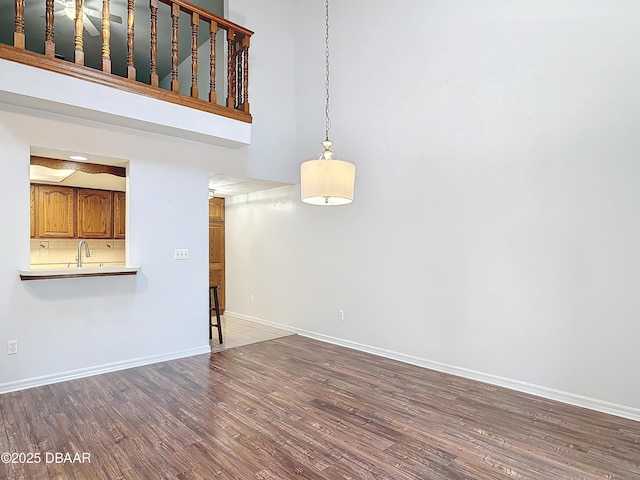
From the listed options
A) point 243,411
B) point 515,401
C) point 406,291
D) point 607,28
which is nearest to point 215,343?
point 243,411

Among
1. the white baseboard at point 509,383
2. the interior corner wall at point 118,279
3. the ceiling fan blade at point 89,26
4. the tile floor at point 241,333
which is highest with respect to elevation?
the ceiling fan blade at point 89,26

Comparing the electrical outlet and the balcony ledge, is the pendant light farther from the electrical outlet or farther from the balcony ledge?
the electrical outlet

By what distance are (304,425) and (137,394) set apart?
154 cm

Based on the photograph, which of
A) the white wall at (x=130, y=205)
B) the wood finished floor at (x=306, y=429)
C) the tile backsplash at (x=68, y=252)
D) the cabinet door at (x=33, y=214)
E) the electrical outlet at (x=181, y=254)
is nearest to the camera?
the wood finished floor at (x=306, y=429)

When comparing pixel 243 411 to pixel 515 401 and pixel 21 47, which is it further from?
pixel 21 47

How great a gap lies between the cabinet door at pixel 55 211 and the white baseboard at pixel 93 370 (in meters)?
2.94

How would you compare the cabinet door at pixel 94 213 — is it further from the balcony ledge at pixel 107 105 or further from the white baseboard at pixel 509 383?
the white baseboard at pixel 509 383

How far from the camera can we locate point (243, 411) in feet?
9.53

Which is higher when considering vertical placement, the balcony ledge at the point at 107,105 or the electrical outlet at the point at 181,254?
the balcony ledge at the point at 107,105

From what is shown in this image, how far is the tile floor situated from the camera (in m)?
4.92

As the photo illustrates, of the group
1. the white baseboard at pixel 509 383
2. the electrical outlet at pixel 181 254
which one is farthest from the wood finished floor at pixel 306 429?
the electrical outlet at pixel 181 254

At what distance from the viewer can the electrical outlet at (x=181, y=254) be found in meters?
4.32

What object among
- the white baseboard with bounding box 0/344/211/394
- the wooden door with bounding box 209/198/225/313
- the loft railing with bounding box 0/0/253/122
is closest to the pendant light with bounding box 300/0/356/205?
the loft railing with bounding box 0/0/253/122

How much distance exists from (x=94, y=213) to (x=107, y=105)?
10.5ft
